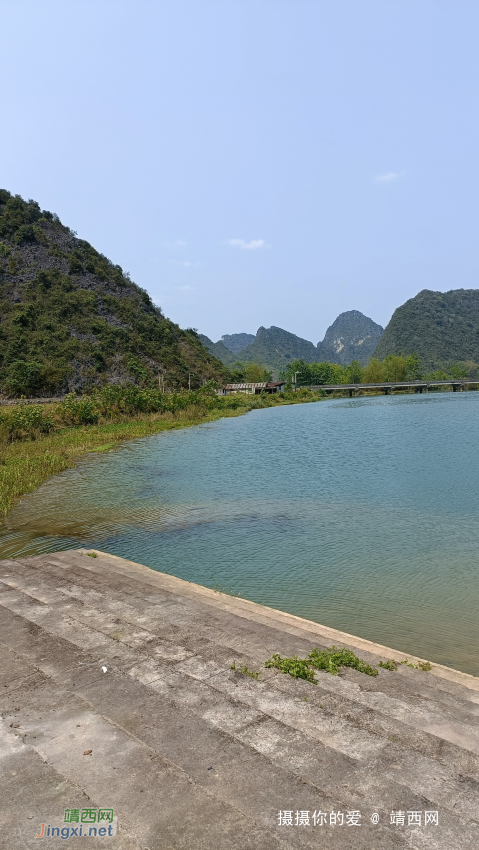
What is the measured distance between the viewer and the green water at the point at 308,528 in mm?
9258

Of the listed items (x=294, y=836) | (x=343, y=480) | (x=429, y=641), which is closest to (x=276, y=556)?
(x=429, y=641)

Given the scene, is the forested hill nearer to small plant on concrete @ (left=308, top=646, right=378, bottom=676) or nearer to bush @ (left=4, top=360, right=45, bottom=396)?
bush @ (left=4, top=360, right=45, bottom=396)

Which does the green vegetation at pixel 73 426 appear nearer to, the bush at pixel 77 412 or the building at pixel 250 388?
the bush at pixel 77 412

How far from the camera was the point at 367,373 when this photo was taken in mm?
140500

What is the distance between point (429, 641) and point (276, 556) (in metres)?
4.49

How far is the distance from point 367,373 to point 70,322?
80.7 m

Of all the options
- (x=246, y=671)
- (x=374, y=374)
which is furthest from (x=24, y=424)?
(x=374, y=374)

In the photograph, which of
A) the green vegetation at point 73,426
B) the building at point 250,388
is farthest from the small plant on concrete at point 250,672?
the building at point 250,388

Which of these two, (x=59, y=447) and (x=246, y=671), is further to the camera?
(x=59, y=447)

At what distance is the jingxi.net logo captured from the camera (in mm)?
3588

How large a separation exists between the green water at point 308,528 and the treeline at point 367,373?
352 ft

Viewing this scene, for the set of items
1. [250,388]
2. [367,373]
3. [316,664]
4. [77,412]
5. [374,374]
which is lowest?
[316,664]

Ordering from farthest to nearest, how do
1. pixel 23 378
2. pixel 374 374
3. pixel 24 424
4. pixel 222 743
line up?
1. pixel 374 374
2. pixel 23 378
3. pixel 24 424
4. pixel 222 743

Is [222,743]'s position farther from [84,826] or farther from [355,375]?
[355,375]
